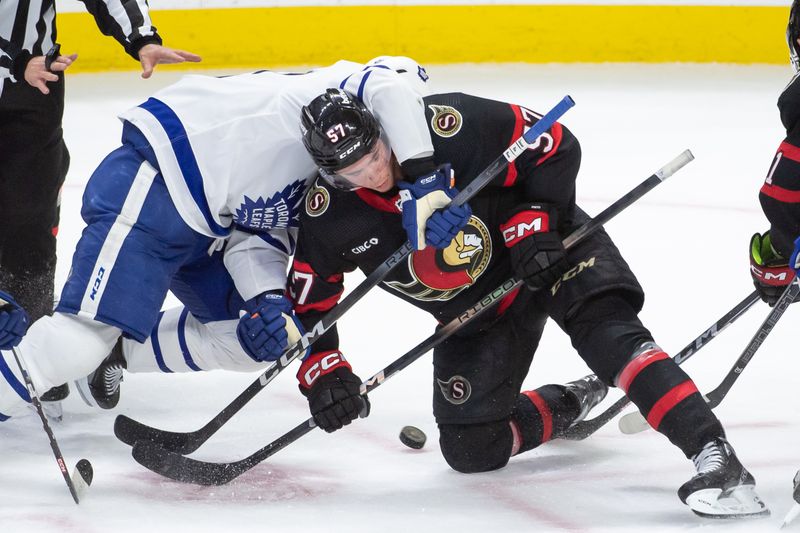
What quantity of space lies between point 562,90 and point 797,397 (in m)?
3.63

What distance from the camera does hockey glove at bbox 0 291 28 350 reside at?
2.23m

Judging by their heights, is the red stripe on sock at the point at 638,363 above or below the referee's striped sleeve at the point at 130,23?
below

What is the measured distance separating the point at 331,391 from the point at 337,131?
0.55m

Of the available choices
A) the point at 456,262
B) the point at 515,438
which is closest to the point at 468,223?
the point at 456,262

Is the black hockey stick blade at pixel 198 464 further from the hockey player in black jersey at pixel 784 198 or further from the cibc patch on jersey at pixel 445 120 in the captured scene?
the hockey player in black jersey at pixel 784 198

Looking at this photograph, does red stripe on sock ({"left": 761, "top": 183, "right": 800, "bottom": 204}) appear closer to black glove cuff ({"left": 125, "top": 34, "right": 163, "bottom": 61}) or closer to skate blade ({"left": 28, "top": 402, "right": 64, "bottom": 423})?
black glove cuff ({"left": 125, "top": 34, "right": 163, "bottom": 61})

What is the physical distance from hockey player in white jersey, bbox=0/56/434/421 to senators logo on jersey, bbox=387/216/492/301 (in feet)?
0.89

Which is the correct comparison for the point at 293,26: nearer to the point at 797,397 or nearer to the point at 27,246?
the point at 27,246

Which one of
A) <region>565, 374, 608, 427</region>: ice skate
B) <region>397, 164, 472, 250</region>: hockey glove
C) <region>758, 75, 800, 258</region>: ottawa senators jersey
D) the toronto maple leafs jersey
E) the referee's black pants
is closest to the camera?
<region>397, 164, 472, 250</region>: hockey glove

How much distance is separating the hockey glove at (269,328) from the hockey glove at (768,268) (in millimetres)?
941

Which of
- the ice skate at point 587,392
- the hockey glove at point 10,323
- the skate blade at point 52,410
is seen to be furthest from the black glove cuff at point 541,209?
the skate blade at point 52,410

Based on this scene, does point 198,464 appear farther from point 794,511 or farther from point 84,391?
point 794,511

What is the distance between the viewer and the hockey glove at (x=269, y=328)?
7.97 ft

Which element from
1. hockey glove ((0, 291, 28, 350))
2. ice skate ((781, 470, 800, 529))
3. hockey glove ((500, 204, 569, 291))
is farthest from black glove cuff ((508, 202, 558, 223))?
hockey glove ((0, 291, 28, 350))
